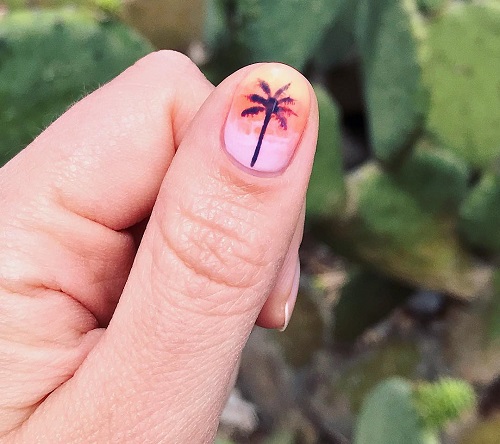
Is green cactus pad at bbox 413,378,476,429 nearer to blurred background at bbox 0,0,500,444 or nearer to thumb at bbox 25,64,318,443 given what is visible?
blurred background at bbox 0,0,500,444

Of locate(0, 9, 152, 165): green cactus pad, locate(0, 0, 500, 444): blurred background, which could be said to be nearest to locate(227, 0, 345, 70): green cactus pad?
locate(0, 0, 500, 444): blurred background

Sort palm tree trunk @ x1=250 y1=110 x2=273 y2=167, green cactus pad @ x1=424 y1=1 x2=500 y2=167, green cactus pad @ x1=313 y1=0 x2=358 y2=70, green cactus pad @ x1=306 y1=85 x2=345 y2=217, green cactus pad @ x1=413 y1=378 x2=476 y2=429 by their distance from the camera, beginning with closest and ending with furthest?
palm tree trunk @ x1=250 y1=110 x2=273 y2=167 → green cactus pad @ x1=413 y1=378 x2=476 y2=429 → green cactus pad @ x1=424 y1=1 x2=500 y2=167 → green cactus pad @ x1=306 y1=85 x2=345 y2=217 → green cactus pad @ x1=313 y1=0 x2=358 y2=70

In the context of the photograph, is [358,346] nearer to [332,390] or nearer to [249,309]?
[332,390]

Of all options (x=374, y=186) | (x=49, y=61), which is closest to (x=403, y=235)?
(x=374, y=186)

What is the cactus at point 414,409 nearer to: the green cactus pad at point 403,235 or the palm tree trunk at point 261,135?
the green cactus pad at point 403,235

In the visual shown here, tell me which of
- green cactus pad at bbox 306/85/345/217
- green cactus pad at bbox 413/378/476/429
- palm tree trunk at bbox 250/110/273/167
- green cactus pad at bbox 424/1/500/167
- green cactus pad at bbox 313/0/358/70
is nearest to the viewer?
palm tree trunk at bbox 250/110/273/167

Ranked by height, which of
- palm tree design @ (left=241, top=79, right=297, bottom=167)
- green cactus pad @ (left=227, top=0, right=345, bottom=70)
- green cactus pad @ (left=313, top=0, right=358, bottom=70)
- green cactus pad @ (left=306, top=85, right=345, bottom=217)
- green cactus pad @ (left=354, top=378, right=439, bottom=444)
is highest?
palm tree design @ (left=241, top=79, right=297, bottom=167)

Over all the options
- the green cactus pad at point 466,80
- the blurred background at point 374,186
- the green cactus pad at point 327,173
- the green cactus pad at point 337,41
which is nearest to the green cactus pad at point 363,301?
the blurred background at point 374,186
